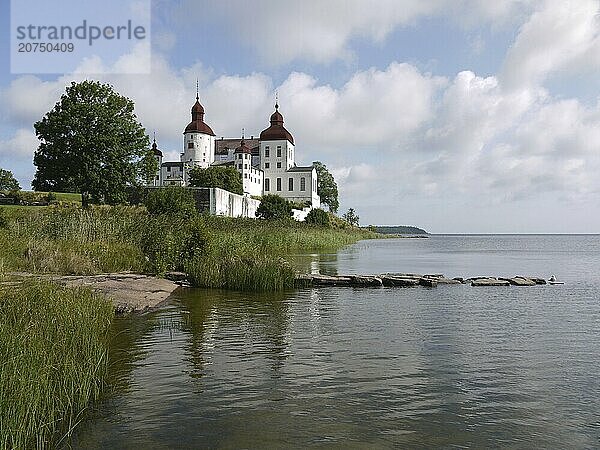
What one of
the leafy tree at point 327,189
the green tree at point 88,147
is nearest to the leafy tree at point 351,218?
the leafy tree at point 327,189

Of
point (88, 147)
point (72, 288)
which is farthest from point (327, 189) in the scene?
point (72, 288)

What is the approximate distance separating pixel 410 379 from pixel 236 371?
240cm

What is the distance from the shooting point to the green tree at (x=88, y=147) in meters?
44.8

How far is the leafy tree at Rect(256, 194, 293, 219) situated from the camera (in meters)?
65.4

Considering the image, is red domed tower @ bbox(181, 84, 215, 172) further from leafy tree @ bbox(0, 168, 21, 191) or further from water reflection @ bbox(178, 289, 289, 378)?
water reflection @ bbox(178, 289, 289, 378)

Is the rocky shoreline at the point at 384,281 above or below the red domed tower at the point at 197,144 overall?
below

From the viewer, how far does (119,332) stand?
10.3m

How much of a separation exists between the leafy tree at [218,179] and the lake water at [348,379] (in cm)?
6020

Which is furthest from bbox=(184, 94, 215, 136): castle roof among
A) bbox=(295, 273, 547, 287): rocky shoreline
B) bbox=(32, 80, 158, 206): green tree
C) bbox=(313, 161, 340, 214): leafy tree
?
bbox=(295, 273, 547, 287): rocky shoreline

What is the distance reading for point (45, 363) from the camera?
6.42 meters

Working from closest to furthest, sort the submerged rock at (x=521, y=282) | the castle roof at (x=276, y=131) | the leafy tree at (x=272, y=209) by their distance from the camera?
the submerged rock at (x=521, y=282) → the leafy tree at (x=272, y=209) → the castle roof at (x=276, y=131)

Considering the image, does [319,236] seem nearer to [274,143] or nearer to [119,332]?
[119,332]

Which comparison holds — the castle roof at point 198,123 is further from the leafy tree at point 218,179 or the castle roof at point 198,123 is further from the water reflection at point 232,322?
the water reflection at point 232,322

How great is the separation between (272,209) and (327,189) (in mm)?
52328
